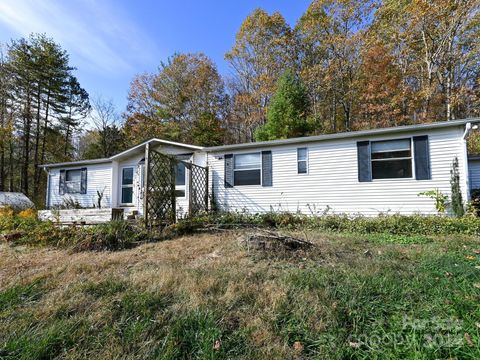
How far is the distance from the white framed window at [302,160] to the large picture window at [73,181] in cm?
1122

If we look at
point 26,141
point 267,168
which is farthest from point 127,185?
point 26,141

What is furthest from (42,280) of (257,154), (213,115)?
(213,115)

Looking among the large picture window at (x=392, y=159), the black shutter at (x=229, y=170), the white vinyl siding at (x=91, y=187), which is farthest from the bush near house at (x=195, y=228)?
the white vinyl siding at (x=91, y=187)

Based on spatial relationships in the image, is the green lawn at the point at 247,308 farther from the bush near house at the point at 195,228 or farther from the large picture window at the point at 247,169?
the large picture window at the point at 247,169

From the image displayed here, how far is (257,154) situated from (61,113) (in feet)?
58.5

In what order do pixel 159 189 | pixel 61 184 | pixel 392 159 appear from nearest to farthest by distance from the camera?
pixel 159 189 → pixel 392 159 → pixel 61 184

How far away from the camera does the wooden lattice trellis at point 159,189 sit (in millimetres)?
6475

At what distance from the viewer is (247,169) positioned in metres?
9.64

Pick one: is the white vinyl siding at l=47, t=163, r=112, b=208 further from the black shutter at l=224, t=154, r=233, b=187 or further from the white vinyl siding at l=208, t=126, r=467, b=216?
the black shutter at l=224, t=154, r=233, b=187

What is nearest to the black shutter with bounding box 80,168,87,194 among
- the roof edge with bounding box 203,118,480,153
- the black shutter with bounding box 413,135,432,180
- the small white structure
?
the small white structure

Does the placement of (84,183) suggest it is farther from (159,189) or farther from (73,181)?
(159,189)

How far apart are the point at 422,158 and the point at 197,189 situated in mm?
7579

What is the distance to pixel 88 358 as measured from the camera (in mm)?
1619

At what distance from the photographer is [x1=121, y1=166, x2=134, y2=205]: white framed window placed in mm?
11773
